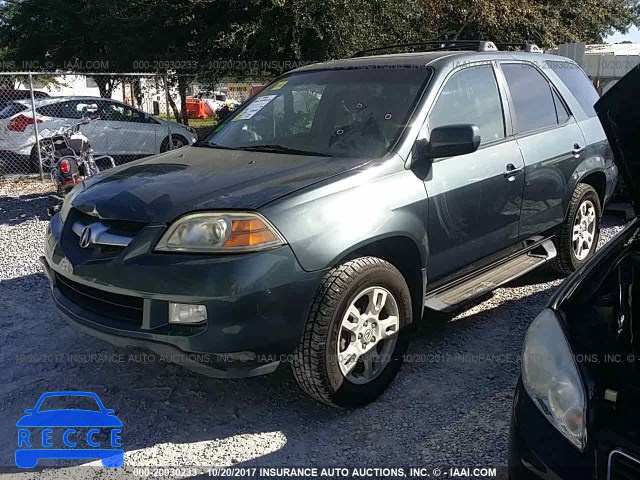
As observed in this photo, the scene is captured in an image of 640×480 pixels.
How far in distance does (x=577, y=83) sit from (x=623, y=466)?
4335 millimetres

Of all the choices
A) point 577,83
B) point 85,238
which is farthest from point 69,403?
point 577,83

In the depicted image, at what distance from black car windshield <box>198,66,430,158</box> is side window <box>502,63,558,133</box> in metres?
0.96

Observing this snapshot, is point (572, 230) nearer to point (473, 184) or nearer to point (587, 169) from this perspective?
point (587, 169)

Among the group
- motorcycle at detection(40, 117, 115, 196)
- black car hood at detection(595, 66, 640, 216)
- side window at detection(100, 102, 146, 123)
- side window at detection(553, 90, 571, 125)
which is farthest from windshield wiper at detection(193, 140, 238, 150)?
side window at detection(100, 102, 146, 123)

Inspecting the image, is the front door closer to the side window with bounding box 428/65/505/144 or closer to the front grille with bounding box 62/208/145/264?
the side window with bounding box 428/65/505/144

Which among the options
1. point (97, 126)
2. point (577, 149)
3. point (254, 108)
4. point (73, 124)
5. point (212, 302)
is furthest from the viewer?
point (97, 126)

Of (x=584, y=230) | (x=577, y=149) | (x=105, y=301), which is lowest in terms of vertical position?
(x=584, y=230)

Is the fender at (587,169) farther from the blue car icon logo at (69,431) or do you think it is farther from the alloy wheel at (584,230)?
the blue car icon logo at (69,431)

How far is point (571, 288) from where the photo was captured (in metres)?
2.36

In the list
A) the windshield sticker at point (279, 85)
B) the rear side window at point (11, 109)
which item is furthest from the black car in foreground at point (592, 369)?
the rear side window at point (11, 109)

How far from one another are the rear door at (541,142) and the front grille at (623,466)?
8.95 feet

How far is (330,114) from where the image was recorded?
3963 millimetres

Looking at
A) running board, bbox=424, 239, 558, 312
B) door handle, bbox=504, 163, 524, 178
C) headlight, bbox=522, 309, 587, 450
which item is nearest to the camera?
headlight, bbox=522, 309, 587, 450

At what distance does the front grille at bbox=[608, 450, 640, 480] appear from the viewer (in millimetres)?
1731
